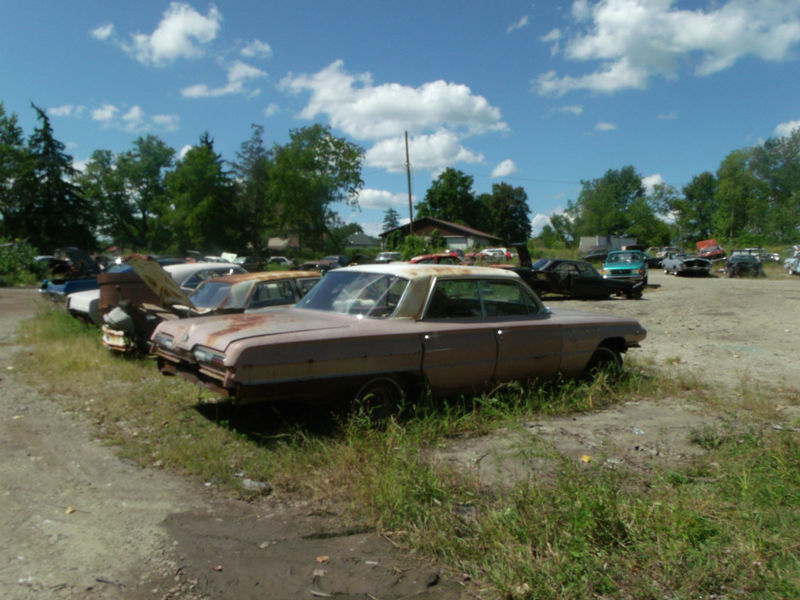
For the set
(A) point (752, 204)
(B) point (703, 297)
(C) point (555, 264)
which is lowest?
(B) point (703, 297)

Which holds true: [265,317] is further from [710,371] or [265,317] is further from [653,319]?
[653,319]

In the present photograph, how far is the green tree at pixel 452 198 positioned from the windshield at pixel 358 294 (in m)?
79.1

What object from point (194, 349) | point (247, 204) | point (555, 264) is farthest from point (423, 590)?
point (247, 204)

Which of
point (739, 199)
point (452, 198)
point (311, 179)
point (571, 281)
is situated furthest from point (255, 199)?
point (739, 199)

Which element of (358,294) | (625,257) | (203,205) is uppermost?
(203,205)

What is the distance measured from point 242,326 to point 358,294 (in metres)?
1.24

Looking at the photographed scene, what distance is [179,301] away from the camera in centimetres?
857

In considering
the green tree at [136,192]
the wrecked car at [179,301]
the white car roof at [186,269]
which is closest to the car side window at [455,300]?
the wrecked car at [179,301]

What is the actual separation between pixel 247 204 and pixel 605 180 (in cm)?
7347

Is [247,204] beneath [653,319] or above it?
above

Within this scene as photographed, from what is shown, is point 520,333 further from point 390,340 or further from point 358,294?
point 358,294

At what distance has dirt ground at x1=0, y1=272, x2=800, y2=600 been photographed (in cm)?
308

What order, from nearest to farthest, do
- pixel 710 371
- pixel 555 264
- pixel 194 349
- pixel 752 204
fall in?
1. pixel 194 349
2. pixel 710 371
3. pixel 555 264
4. pixel 752 204

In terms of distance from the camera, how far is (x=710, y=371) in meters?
8.42
